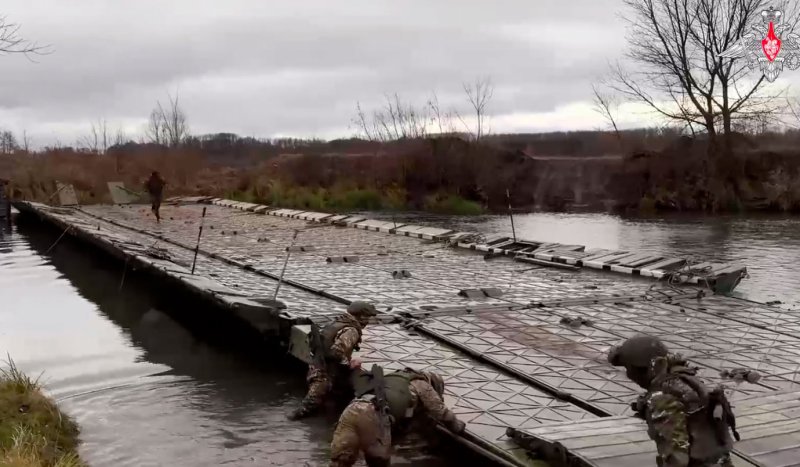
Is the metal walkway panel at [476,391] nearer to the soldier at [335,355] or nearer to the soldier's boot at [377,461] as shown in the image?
the soldier at [335,355]

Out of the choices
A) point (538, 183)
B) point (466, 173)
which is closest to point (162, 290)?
point (466, 173)

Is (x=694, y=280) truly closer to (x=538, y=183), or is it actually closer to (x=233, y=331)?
(x=233, y=331)

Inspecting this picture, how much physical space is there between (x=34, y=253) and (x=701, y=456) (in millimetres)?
20875

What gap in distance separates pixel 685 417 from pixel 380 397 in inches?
81.5

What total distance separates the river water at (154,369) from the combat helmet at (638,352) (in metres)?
2.02

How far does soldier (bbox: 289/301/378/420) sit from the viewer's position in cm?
661

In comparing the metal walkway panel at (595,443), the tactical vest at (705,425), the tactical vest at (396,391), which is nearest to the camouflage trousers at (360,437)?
the tactical vest at (396,391)

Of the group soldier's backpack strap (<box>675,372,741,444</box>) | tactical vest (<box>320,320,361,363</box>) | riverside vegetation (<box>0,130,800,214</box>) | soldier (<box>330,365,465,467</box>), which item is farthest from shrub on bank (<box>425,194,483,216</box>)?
soldier's backpack strap (<box>675,372,741,444</box>)

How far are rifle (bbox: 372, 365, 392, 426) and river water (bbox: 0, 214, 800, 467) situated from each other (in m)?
0.79

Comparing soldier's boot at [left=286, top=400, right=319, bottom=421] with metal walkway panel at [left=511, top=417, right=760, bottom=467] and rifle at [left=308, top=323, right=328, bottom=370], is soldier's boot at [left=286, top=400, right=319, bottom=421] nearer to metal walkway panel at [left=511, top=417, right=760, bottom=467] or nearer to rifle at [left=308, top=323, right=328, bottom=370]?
rifle at [left=308, top=323, right=328, bottom=370]

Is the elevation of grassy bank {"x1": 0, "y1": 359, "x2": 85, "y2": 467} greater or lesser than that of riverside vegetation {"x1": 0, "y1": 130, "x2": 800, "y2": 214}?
lesser

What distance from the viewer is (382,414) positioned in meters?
5.34

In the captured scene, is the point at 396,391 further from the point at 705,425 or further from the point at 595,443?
the point at 705,425

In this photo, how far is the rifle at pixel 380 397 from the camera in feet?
17.5
